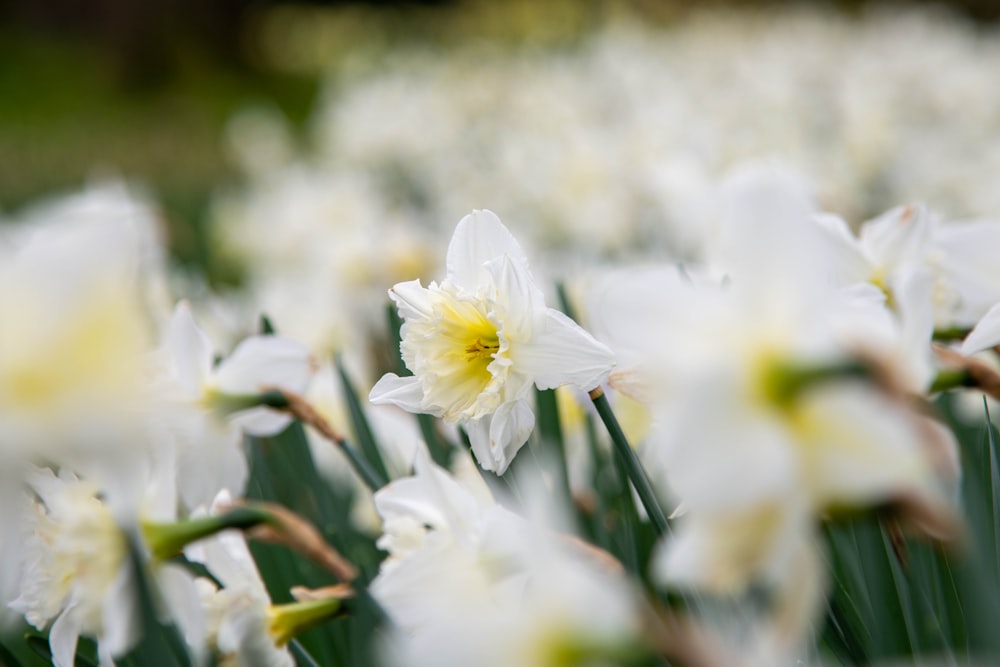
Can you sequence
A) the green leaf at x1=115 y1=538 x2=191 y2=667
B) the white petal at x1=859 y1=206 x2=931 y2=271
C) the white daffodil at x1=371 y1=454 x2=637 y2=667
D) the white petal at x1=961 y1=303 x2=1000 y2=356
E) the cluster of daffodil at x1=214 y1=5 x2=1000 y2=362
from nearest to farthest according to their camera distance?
the white daffodil at x1=371 y1=454 x2=637 y2=667
the green leaf at x1=115 y1=538 x2=191 y2=667
the white petal at x1=961 y1=303 x2=1000 y2=356
the white petal at x1=859 y1=206 x2=931 y2=271
the cluster of daffodil at x1=214 y1=5 x2=1000 y2=362

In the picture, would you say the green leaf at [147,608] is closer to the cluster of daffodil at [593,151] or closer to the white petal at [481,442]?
the white petal at [481,442]

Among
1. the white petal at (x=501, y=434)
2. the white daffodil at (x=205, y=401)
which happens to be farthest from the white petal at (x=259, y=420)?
the white petal at (x=501, y=434)

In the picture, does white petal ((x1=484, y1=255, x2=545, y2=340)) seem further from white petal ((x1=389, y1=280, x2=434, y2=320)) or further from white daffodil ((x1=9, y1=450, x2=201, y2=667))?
white daffodil ((x1=9, y1=450, x2=201, y2=667))

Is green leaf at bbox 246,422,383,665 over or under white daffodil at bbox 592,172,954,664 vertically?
under

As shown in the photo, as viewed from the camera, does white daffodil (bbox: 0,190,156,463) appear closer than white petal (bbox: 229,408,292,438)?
Yes

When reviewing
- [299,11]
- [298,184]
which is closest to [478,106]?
[298,184]

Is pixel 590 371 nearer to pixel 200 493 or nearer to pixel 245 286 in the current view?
pixel 200 493

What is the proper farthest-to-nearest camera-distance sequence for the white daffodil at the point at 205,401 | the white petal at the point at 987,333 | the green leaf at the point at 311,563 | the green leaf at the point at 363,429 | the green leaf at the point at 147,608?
the green leaf at the point at 363,429 < the green leaf at the point at 311,563 < the white daffodil at the point at 205,401 < the white petal at the point at 987,333 < the green leaf at the point at 147,608

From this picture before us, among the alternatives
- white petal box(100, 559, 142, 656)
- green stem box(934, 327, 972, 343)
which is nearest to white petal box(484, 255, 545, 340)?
white petal box(100, 559, 142, 656)
